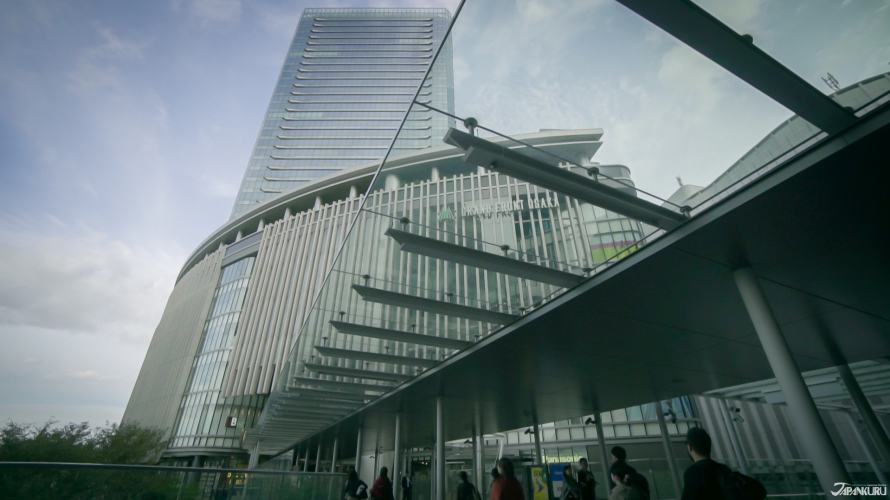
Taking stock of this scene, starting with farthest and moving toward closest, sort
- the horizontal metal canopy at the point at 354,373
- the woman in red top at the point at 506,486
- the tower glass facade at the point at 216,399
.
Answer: the tower glass facade at the point at 216,399 → the horizontal metal canopy at the point at 354,373 → the woman in red top at the point at 506,486

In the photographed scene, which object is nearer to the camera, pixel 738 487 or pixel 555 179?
pixel 738 487

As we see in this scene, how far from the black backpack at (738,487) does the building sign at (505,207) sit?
341cm

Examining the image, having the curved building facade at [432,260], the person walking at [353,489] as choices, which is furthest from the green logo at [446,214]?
the person walking at [353,489]

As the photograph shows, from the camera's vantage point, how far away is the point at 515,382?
9.59 metres

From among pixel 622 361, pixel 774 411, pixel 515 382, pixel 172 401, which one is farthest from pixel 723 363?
pixel 172 401

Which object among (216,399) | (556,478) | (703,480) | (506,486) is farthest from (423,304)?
(216,399)

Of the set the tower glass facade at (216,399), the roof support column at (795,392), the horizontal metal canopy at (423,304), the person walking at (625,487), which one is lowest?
the person walking at (625,487)

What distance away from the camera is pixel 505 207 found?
5.76 metres

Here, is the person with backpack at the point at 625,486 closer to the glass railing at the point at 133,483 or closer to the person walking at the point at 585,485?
the person walking at the point at 585,485

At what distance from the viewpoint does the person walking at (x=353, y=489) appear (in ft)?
27.0

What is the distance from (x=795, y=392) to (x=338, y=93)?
9264 centimetres

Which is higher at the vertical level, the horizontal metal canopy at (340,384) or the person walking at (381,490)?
the horizontal metal canopy at (340,384)

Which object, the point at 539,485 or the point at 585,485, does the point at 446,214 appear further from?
the point at 539,485

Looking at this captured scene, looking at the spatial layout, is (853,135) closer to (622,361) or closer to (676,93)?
(676,93)
